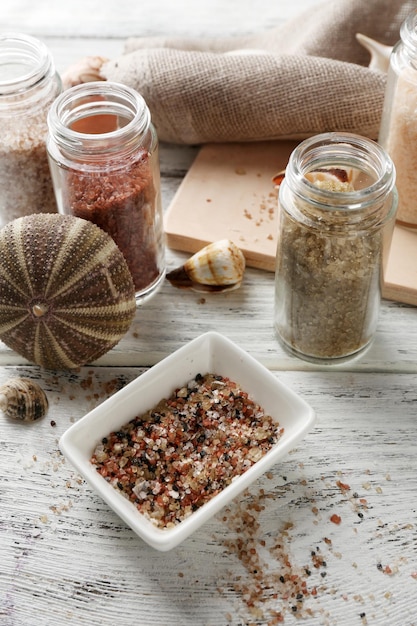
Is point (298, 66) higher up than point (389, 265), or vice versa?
point (298, 66)

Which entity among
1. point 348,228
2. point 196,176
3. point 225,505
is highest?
point 348,228

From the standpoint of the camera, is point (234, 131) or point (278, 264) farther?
point (234, 131)

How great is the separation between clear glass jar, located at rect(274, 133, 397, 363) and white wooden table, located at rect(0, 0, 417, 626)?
0.22 ft

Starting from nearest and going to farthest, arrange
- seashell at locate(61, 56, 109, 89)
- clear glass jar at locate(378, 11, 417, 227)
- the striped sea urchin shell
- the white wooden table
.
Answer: the white wooden table, the striped sea urchin shell, clear glass jar at locate(378, 11, 417, 227), seashell at locate(61, 56, 109, 89)

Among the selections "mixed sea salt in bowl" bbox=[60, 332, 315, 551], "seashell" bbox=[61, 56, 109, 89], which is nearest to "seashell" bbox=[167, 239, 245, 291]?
"mixed sea salt in bowl" bbox=[60, 332, 315, 551]

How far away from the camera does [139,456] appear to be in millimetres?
1089

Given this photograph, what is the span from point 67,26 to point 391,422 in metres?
1.08

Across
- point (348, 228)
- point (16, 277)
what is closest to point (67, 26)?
point (16, 277)

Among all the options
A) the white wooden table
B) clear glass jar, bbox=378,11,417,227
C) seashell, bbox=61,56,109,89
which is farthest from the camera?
seashell, bbox=61,56,109,89

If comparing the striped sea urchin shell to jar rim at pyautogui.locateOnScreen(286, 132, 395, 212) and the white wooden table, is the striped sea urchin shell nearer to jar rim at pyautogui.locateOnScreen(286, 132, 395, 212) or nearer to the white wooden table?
the white wooden table

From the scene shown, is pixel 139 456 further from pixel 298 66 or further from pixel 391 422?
pixel 298 66

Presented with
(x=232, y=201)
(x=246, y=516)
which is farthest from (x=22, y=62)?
(x=246, y=516)

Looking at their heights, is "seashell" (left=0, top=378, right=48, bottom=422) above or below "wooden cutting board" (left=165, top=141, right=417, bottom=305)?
below

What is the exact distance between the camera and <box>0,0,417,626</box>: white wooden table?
100cm
